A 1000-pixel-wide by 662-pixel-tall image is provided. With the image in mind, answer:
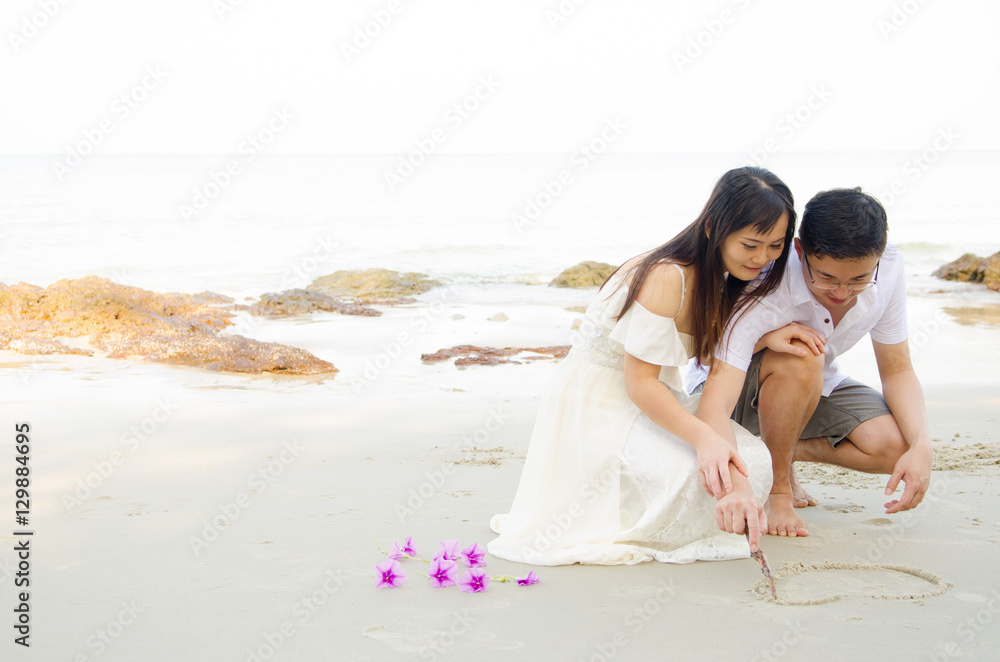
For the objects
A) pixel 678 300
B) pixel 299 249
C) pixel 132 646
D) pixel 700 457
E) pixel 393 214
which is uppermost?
pixel 393 214

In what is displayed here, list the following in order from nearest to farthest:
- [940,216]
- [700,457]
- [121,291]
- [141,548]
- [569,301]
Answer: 1. [700,457]
2. [141,548]
3. [121,291]
4. [569,301]
5. [940,216]

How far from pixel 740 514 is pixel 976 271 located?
12.4m

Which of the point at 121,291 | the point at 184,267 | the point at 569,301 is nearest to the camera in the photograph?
the point at 121,291

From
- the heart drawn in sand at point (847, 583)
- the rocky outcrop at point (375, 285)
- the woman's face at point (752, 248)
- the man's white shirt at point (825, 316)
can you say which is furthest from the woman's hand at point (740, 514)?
the rocky outcrop at point (375, 285)

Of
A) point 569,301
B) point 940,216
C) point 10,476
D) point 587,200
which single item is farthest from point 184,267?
point 940,216

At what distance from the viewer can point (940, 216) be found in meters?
26.5

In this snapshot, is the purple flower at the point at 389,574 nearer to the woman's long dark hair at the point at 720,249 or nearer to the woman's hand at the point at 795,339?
the woman's long dark hair at the point at 720,249

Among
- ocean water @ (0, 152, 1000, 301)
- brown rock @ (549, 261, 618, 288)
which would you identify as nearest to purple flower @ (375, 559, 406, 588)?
ocean water @ (0, 152, 1000, 301)

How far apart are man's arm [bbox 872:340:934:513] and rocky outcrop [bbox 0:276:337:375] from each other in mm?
4235

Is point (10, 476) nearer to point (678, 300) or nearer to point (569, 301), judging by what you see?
point (678, 300)

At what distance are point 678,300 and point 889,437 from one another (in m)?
1.02

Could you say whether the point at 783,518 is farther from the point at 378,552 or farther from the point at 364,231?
the point at 364,231

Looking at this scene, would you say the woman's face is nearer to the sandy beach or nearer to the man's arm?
the man's arm

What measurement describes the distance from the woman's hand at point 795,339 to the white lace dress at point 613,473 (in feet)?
1.05
